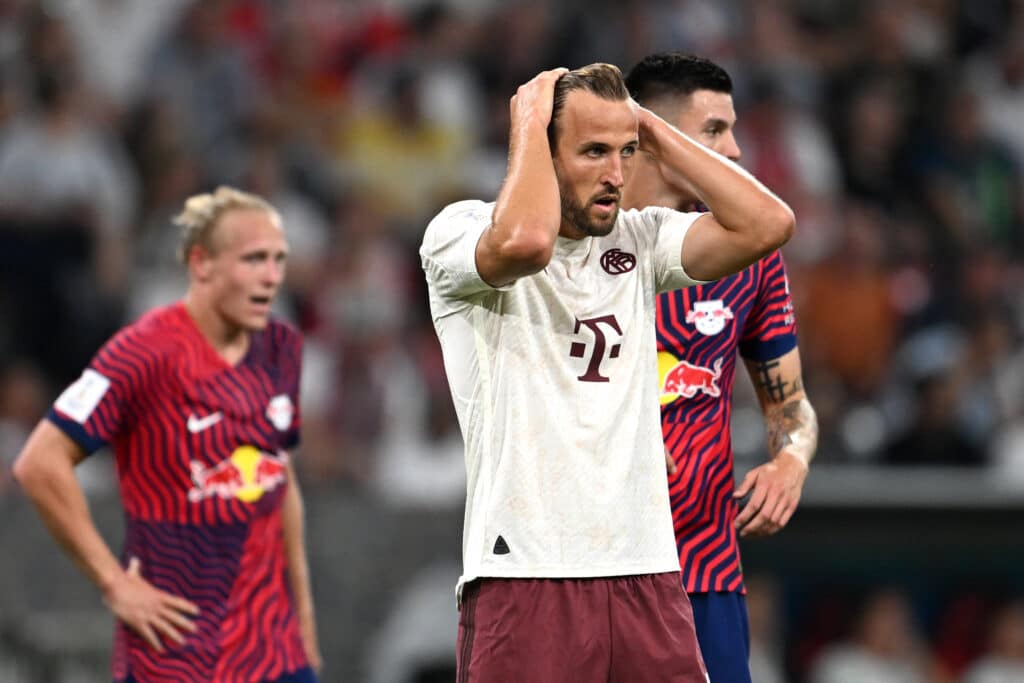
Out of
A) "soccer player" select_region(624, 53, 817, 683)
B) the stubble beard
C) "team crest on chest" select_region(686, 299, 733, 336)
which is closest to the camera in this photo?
the stubble beard

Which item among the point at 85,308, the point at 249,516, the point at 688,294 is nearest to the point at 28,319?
the point at 85,308

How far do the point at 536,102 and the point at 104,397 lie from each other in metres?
2.32

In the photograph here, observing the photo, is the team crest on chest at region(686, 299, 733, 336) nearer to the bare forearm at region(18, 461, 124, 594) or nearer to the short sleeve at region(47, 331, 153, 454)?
the short sleeve at region(47, 331, 153, 454)

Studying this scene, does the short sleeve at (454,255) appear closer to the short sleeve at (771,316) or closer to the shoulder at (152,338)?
the short sleeve at (771,316)

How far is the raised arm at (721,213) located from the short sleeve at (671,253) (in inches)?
0.8

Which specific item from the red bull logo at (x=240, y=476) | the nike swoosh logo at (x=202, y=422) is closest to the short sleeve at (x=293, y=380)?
the red bull logo at (x=240, y=476)

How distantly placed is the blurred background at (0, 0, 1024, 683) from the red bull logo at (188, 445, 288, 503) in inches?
116

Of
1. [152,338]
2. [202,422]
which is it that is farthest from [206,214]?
[202,422]

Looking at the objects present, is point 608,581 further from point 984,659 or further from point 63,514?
point 984,659

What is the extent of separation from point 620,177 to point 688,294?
109 cm

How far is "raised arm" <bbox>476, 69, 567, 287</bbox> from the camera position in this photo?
166 inches

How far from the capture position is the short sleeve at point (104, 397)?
599 centimetres

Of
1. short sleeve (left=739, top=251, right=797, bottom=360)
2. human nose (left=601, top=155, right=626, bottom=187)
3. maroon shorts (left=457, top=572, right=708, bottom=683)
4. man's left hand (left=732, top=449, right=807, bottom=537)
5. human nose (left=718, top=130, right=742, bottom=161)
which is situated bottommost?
maroon shorts (left=457, top=572, right=708, bottom=683)

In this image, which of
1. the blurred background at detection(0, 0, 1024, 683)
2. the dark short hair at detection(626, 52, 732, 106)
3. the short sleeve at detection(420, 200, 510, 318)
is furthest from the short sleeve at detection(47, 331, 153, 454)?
the blurred background at detection(0, 0, 1024, 683)
